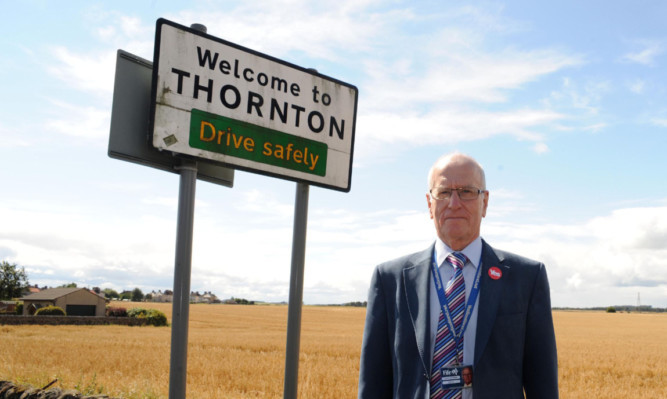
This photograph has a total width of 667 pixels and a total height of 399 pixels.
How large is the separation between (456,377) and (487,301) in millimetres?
377

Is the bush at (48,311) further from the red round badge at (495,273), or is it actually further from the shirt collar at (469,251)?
the red round badge at (495,273)

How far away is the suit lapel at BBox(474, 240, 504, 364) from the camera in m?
2.42

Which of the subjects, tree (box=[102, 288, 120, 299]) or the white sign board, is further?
tree (box=[102, 288, 120, 299])

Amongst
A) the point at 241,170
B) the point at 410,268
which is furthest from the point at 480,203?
the point at 241,170

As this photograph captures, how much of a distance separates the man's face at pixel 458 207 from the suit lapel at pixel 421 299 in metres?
0.18

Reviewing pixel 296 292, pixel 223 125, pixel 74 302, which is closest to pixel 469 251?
pixel 296 292

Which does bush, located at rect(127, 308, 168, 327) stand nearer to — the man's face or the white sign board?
the white sign board

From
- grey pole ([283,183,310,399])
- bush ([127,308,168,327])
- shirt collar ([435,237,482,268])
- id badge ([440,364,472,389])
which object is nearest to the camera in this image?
id badge ([440,364,472,389])

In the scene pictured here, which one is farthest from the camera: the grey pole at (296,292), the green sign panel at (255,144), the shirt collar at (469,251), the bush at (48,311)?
the bush at (48,311)

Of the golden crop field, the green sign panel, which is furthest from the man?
the golden crop field

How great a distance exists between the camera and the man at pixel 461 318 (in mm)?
2441

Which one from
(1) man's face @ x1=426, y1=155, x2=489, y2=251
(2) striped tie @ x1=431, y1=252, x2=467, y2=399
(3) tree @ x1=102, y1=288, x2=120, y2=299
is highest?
(1) man's face @ x1=426, y1=155, x2=489, y2=251

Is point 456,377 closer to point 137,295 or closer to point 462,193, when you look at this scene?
point 462,193

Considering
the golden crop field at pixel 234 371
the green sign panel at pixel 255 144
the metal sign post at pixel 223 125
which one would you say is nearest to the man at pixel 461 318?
the metal sign post at pixel 223 125
